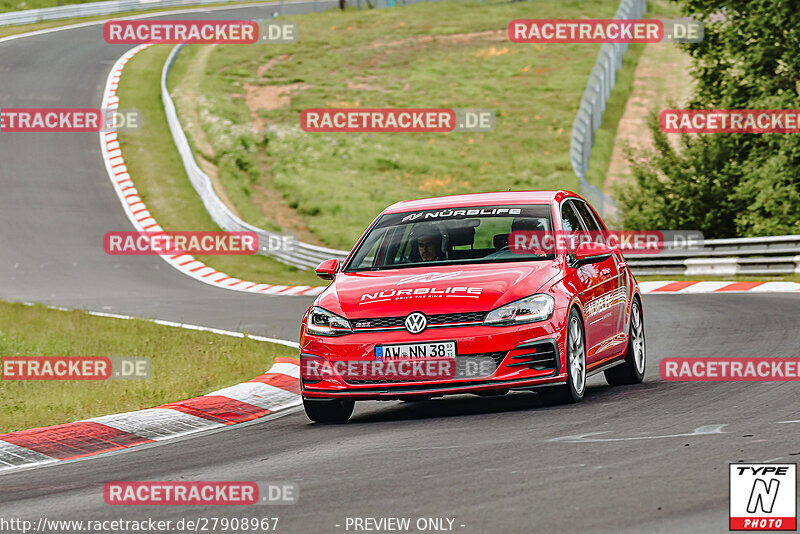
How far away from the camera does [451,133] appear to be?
4619 cm

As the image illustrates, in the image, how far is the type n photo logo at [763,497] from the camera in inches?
207

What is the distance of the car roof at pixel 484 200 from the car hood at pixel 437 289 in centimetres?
87

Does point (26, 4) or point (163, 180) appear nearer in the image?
point (163, 180)

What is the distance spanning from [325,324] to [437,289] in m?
0.91

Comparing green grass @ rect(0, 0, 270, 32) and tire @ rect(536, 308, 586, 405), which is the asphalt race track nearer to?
tire @ rect(536, 308, 586, 405)

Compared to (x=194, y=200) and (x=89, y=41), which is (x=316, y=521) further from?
(x=89, y=41)

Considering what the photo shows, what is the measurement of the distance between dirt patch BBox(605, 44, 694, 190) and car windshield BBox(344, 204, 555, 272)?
26986mm

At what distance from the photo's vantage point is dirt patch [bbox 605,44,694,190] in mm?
40406

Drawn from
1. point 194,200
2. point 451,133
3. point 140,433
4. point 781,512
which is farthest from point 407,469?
point 451,133

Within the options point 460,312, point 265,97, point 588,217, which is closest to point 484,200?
point 588,217
